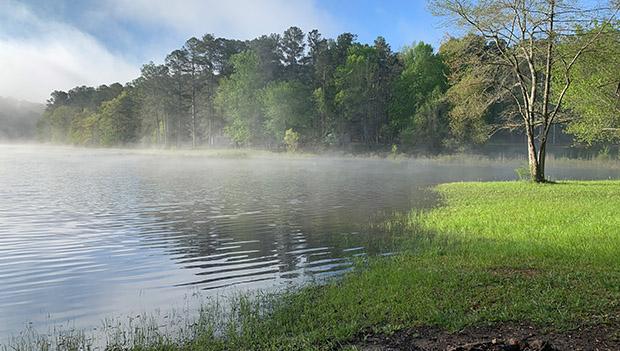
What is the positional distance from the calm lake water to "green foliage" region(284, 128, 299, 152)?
157 feet

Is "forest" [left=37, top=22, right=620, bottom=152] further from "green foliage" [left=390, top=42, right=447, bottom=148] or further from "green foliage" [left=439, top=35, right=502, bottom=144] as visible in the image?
"green foliage" [left=439, top=35, right=502, bottom=144]

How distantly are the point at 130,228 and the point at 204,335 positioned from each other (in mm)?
12139

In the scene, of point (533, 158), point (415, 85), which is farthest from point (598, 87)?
point (415, 85)

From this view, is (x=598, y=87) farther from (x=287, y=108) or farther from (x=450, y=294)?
(x=287, y=108)

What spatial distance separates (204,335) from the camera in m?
7.28

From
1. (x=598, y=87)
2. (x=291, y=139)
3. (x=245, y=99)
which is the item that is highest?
(x=245, y=99)

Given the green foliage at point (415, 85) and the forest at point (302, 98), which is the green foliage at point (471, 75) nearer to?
the forest at point (302, 98)

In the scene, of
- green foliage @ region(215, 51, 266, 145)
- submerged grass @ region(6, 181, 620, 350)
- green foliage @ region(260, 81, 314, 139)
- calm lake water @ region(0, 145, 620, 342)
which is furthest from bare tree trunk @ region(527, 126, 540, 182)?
green foliage @ region(215, 51, 266, 145)

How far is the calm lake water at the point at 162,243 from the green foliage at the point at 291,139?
47877mm

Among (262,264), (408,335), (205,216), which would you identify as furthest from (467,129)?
(408,335)

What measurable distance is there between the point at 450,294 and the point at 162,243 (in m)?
10.3

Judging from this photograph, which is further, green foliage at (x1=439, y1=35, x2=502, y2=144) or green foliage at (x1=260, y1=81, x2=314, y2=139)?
green foliage at (x1=260, y1=81, x2=314, y2=139)

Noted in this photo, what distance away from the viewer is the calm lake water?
33.0ft

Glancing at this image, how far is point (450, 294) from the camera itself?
8.24 m
